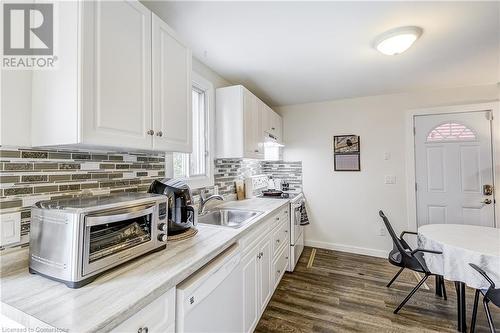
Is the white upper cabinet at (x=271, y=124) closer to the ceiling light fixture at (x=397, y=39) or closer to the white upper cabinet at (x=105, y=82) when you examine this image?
the ceiling light fixture at (x=397, y=39)

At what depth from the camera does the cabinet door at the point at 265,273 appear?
1.87 metres

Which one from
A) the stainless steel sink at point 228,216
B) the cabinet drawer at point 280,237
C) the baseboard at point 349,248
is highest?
the stainless steel sink at point 228,216

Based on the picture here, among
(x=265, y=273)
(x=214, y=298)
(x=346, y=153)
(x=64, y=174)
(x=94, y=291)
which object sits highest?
(x=346, y=153)

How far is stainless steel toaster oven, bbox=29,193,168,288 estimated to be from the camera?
793mm

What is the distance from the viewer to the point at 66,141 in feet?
2.99

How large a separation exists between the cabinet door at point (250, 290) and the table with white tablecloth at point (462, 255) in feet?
4.81

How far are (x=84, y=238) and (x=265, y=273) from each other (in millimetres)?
1528

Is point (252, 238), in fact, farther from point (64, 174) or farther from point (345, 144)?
point (345, 144)

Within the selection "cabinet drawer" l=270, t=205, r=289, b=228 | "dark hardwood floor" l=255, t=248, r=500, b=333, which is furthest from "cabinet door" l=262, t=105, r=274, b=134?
"dark hardwood floor" l=255, t=248, r=500, b=333

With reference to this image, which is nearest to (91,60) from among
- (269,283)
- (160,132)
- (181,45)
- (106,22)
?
(106,22)

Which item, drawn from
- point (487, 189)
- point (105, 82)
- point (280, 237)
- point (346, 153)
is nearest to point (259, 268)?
point (280, 237)

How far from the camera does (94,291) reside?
0.78 meters

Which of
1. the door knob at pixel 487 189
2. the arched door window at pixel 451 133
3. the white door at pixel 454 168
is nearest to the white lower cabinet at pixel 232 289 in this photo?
the white door at pixel 454 168

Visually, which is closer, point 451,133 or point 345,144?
point 451,133
